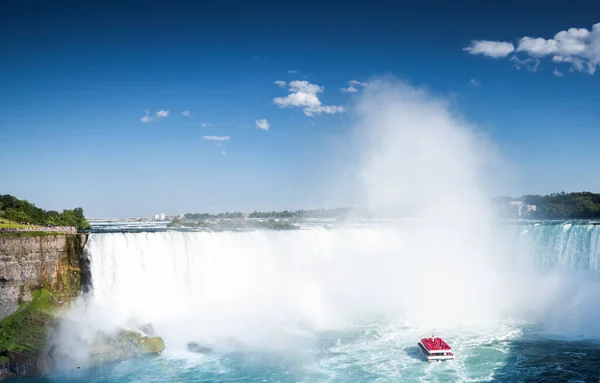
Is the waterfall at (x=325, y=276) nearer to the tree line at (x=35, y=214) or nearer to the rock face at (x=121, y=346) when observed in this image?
the rock face at (x=121, y=346)

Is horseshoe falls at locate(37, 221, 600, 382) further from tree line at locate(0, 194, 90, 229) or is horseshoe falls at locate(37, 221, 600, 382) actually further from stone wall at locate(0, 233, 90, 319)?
tree line at locate(0, 194, 90, 229)

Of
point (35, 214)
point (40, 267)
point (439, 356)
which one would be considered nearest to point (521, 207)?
point (439, 356)

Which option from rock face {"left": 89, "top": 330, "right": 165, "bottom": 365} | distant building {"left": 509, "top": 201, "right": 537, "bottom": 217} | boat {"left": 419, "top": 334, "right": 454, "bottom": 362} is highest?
distant building {"left": 509, "top": 201, "right": 537, "bottom": 217}

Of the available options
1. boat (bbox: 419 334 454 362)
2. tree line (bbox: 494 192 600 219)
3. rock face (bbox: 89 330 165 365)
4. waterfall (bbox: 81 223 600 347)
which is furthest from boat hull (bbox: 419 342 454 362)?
tree line (bbox: 494 192 600 219)

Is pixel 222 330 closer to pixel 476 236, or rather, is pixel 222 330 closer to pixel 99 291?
pixel 99 291

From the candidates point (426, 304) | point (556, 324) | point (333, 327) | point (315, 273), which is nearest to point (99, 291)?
point (333, 327)

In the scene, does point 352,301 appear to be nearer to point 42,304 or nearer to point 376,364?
point 376,364
